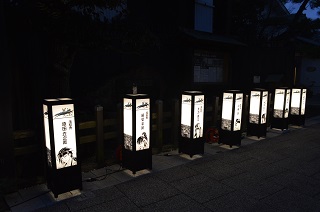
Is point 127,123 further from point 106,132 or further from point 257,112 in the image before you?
point 257,112

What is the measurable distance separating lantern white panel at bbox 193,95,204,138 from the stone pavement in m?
0.69

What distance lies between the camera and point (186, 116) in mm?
6555

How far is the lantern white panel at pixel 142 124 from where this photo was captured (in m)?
5.34

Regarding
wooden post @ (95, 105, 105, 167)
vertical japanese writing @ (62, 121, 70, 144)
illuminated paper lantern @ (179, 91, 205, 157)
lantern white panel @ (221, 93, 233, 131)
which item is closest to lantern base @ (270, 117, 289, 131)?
lantern white panel @ (221, 93, 233, 131)

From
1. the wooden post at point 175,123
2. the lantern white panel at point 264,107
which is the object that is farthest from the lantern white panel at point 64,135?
the lantern white panel at point 264,107

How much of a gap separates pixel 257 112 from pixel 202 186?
438 cm

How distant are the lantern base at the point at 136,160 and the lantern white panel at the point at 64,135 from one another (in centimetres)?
127

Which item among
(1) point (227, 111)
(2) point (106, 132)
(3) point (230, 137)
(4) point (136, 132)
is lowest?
(3) point (230, 137)

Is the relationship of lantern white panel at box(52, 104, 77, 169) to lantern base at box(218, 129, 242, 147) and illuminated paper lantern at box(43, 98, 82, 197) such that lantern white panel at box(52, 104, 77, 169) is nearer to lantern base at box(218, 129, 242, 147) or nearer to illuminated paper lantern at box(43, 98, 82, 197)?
illuminated paper lantern at box(43, 98, 82, 197)

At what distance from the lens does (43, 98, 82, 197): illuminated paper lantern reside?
170 inches

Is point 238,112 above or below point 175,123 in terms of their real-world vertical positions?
above

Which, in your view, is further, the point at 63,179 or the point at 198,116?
the point at 198,116

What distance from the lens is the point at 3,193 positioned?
450cm

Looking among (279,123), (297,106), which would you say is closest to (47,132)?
(279,123)
